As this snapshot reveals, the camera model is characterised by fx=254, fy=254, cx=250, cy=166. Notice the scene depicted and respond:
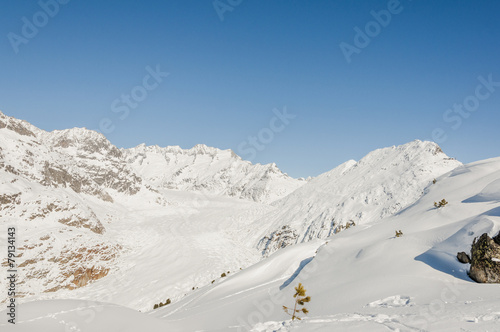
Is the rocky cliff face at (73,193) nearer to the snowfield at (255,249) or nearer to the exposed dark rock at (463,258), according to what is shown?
the snowfield at (255,249)

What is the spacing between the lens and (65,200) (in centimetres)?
3416

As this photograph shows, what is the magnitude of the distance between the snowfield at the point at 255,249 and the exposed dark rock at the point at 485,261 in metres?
0.39

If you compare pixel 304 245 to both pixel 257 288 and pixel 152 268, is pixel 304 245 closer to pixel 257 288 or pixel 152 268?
pixel 257 288

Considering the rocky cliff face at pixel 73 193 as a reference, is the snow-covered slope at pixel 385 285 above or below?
below

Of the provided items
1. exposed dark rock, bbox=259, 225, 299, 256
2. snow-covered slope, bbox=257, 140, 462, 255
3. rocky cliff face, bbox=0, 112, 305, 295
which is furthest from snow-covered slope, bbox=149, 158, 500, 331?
exposed dark rock, bbox=259, 225, 299, 256

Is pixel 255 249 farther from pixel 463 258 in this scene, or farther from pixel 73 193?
pixel 73 193

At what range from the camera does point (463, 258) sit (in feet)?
26.3

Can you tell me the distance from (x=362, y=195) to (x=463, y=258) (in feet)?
97.3

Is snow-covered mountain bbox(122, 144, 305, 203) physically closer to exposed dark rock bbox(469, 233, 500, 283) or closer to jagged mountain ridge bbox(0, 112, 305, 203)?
jagged mountain ridge bbox(0, 112, 305, 203)

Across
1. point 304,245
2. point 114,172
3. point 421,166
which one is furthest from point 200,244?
point 114,172

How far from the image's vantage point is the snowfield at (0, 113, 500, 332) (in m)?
6.71

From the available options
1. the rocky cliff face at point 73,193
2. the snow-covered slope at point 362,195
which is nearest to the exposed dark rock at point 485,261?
the snow-covered slope at point 362,195

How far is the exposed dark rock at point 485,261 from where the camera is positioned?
22.7 ft

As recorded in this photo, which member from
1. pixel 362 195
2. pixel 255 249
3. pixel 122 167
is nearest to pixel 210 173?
pixel 122 167
